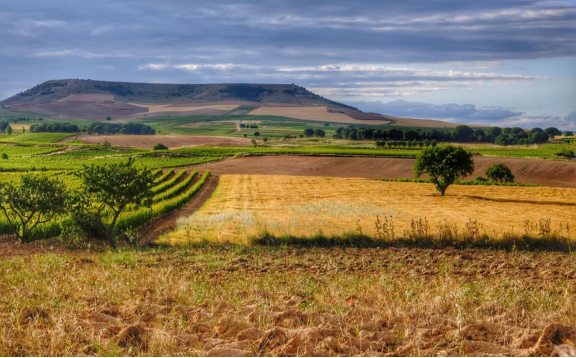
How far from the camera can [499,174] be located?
8669 cm

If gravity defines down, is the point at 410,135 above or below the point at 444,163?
above

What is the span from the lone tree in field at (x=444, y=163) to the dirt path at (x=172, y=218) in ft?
85.6

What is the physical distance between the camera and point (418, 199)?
55562mm

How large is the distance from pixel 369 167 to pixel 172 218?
2487 inches

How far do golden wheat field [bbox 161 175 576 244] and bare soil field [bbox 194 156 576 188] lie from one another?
12692 millimetres

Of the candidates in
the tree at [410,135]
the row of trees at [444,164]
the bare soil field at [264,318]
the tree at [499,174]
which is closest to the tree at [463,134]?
the tree at [410,135]

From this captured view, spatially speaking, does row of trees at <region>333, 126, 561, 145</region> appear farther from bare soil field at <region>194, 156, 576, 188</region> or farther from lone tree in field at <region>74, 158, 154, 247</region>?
lone tree in field at <region>74, 158, 154, 247</region>

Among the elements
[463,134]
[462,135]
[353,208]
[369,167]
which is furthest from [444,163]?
[463,134]

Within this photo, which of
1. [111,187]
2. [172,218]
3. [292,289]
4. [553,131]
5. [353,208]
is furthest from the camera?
[553,131]

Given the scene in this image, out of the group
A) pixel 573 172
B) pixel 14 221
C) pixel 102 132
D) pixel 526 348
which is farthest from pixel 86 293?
pixel 102 132

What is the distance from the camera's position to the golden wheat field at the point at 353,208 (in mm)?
28891

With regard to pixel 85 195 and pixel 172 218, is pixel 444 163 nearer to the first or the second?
pixel 172 218

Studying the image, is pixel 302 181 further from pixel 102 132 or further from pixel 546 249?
pixel 102 132

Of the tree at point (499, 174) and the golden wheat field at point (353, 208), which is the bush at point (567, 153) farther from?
the golden wheat field at point (353, 208)
